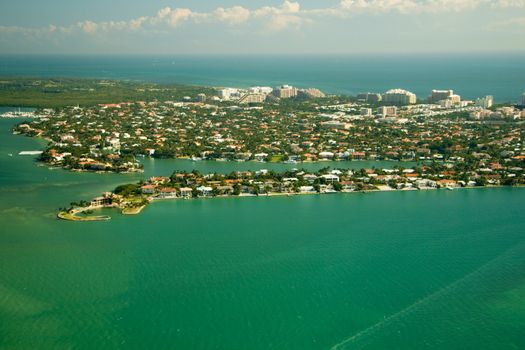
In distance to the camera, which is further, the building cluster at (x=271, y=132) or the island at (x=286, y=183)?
the building cluster at (x=271, y=132)

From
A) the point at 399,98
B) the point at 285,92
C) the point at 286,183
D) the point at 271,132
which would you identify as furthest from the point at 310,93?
the point at 286,183

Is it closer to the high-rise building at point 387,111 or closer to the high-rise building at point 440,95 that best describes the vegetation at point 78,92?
the high-rise building at point 387,111

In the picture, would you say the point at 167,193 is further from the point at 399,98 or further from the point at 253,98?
the point at 399,98

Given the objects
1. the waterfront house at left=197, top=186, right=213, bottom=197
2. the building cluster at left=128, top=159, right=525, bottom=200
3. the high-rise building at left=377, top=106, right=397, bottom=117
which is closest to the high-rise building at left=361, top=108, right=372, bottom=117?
the high-rise building at left=377, top=106, right=397, bottom=117

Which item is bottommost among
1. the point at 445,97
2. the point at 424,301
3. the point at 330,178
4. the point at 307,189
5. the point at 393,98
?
the point at 424,301

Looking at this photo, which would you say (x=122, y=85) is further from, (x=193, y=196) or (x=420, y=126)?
(x=193, y=196)

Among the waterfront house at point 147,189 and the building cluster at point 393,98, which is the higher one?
the building cluster at point 393,98

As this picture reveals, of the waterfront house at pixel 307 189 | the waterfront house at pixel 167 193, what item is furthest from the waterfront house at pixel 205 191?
the waterfront house at pixel 307 189

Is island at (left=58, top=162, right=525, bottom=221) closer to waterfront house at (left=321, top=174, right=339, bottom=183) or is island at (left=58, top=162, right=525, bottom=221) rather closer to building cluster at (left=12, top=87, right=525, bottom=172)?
waterfront house at (left=321, top=174, right=339, bottom=183)

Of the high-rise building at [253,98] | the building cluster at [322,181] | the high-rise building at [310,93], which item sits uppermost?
the high-rise building at [310,93]

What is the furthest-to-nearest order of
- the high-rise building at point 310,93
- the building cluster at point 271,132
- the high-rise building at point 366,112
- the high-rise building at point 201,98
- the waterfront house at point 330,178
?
1. the high-rise building at point 310,93
2. the high-rise building at point 201,98
3. the high-rise building at point 366,112
4. the building cluster at point 271,132
5. the waterfront house at point 330,178

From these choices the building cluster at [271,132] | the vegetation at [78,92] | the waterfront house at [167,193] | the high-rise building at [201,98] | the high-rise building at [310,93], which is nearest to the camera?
the waterfront house at [167,193]
